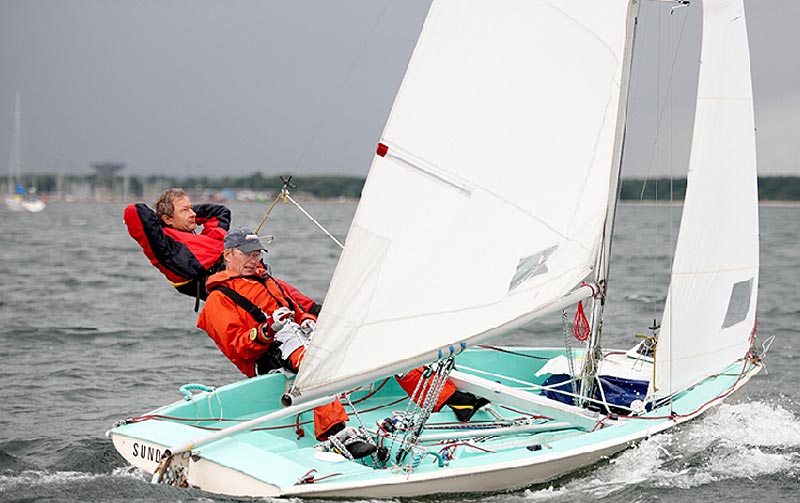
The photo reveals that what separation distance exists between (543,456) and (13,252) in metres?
20.3

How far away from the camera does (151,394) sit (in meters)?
7.09

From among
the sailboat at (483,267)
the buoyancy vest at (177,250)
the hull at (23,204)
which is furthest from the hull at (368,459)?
the hull at (23,204)

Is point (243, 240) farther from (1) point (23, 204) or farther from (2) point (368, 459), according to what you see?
(1) point (23, 204)

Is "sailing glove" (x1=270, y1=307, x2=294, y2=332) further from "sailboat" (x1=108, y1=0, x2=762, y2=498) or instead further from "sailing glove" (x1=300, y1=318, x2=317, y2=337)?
"sailboat" (x1=108, y1=0, x2=762, y2=498)

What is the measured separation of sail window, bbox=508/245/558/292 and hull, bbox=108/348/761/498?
80cm

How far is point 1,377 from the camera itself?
295 inches

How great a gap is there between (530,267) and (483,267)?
0.90ft

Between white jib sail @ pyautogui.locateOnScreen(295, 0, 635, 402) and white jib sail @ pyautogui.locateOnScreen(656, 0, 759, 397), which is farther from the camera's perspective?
white jib sail @ pyautogui.locateOnScreen(656, 0, 759, 397)

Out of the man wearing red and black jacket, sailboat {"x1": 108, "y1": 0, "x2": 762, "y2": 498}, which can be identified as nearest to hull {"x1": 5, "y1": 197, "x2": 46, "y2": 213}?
the man wearing red and black jacket

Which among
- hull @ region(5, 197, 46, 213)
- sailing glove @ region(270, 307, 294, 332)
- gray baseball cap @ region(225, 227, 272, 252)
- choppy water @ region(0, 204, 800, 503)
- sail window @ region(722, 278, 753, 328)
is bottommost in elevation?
hull @ region(5, 197, 46, 213)

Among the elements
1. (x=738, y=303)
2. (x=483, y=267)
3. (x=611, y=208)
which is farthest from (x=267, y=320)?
(x=738, y=303)

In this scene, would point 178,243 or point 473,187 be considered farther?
point 178,243

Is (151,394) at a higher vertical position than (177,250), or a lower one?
lower

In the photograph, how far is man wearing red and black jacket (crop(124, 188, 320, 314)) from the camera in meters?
5.32
